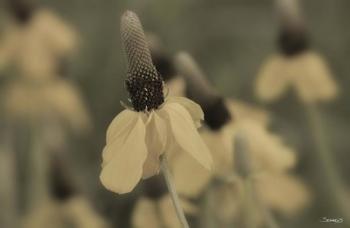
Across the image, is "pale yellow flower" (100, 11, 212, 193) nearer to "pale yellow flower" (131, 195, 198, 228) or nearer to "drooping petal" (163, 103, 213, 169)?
"drooping petal" (163, 103, 213, 169)

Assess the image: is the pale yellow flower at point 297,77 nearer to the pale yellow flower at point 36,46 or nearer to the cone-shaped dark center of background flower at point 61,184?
the cone-shaped dark center of background flower at point 61,184

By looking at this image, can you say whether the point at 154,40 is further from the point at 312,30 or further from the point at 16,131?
the point at 312,30

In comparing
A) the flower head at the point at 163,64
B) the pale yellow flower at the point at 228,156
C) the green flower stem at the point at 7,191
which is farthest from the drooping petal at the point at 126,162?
the green flower stem at the point at 7,191

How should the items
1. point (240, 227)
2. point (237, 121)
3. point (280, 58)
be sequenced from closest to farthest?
point (237, 121) < point (240, 227) < point (280, 58)

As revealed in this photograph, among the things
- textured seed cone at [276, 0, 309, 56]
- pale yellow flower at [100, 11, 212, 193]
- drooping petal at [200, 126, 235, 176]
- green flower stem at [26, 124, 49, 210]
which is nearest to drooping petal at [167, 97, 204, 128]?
pale yellow flower at [100, 11, 212, 193]

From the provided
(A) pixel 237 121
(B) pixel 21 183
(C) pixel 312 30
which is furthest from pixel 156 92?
(C) pixel 312 30
